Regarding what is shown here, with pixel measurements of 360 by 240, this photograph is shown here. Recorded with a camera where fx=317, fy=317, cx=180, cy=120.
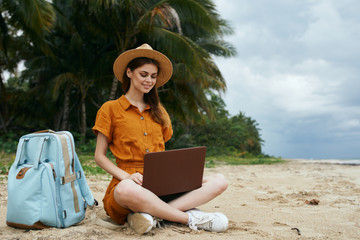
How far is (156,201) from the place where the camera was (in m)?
2.04

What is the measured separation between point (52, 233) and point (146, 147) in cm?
79

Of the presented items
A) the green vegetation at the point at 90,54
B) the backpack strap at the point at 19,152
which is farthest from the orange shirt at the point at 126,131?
the green vegetation at the point at 90,54

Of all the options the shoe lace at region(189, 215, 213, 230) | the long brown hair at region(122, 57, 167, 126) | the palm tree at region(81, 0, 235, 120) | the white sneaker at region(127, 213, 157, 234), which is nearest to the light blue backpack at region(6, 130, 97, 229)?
the white sneaker at region(127, 213, 157, 234)

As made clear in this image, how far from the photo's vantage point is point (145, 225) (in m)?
1.97

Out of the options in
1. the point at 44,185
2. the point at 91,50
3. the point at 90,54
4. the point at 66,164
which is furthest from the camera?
the point at 91,50

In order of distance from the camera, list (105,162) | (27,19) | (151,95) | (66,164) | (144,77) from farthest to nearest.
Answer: (27,19) < (151,95) < (144,77) < (105,162) < (66,164)

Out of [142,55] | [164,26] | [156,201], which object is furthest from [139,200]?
[164,26]

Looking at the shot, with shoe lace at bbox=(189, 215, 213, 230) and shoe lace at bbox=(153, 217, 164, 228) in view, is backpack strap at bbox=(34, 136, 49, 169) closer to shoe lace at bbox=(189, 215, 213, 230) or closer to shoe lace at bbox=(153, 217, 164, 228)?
shoe lace at bbox=(153, 217, 164, 228)

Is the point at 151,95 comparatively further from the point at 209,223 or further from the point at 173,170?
the point at 209,223

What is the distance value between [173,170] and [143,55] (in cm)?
88

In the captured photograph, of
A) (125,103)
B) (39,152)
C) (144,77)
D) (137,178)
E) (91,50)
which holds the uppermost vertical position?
(91,50)

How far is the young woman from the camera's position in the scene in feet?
6.68

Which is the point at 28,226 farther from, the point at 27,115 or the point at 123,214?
the point at 27,115

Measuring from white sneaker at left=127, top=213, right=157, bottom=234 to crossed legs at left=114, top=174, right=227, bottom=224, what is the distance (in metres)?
0.04
